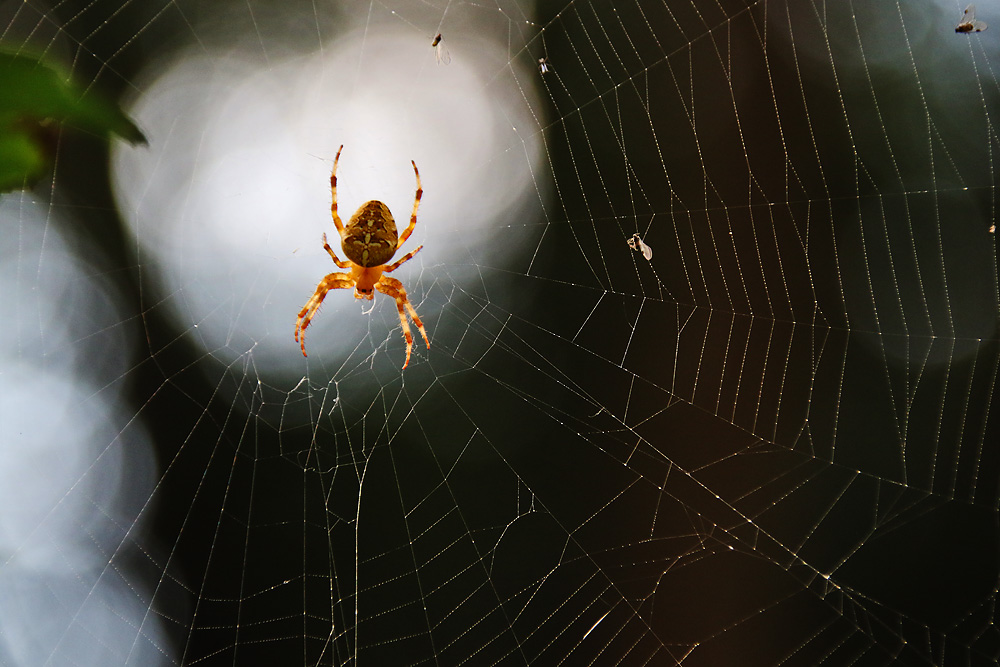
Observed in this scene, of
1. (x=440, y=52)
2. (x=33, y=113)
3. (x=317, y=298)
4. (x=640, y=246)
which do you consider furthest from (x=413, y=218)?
(x=33, y=113)

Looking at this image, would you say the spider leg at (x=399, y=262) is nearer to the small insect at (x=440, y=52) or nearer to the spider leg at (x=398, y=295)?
the spider leg at (x=398, y=295)

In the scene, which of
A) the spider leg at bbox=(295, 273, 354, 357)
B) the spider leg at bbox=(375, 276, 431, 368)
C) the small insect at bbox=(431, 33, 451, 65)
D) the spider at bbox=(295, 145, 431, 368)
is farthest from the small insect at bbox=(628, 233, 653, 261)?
the spider leg at bbox=(295, 273, 354, 357)

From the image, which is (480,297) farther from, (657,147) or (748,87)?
(748,87)

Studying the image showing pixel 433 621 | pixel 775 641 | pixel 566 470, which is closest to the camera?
pixel 775 641

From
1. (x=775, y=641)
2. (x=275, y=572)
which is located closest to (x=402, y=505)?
(x=275, y=572)

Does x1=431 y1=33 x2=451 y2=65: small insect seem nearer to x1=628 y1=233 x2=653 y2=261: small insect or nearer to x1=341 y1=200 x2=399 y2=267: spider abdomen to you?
x1=341 y1=200 x2=399 y2=267: spider abdomen

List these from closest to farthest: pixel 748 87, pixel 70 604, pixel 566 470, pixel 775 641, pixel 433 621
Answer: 1. pixel 70 604
2. pixel 775 641
3. pixel 748 87
4. pixel 566 470
5. pixel 433 621

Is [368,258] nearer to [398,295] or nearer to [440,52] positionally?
[398,295]
